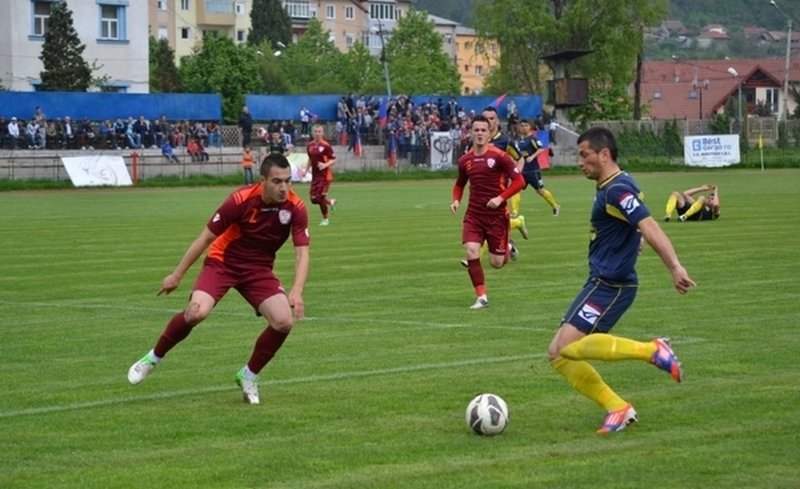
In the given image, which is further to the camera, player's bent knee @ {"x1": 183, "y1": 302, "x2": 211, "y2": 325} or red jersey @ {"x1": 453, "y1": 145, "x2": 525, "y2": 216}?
red jersey @ {"x1": 453, "y1": 145, "x2": 525, "y2": 216}

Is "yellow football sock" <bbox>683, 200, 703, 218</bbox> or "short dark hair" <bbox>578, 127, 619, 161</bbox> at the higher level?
"short dark hair" <bbox>578, 127, 619, 161</bbox>

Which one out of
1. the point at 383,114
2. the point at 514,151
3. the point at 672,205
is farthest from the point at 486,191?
the point at 383,114

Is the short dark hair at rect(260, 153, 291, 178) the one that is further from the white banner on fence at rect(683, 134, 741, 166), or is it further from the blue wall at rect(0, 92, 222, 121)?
the white banner on fence at rect(683, 134, 741, 166)

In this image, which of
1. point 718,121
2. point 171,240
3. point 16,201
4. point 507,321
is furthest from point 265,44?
point 507,321

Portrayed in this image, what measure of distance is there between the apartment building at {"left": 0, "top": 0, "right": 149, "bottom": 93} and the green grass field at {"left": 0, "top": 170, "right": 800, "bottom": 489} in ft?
171

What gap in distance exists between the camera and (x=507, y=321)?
15.6 metres

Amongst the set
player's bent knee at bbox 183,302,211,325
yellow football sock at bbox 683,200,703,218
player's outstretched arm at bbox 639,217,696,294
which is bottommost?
yellow football sock at bbox 683,200,703,218

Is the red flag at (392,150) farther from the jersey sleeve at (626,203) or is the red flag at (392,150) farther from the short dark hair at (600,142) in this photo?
the jersey sleeve at (626,203)

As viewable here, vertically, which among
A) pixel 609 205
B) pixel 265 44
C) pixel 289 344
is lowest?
pixel 289 344

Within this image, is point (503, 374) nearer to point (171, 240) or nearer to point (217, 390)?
point (217, 390)

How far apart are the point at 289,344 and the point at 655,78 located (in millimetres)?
169062

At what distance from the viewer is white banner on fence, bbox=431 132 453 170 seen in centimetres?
6119

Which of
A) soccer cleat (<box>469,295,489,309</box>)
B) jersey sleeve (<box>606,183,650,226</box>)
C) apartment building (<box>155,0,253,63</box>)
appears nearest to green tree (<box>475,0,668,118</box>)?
apartment building (<box>155,0,253,63</box>)

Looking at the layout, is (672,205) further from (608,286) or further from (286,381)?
(608,286)
